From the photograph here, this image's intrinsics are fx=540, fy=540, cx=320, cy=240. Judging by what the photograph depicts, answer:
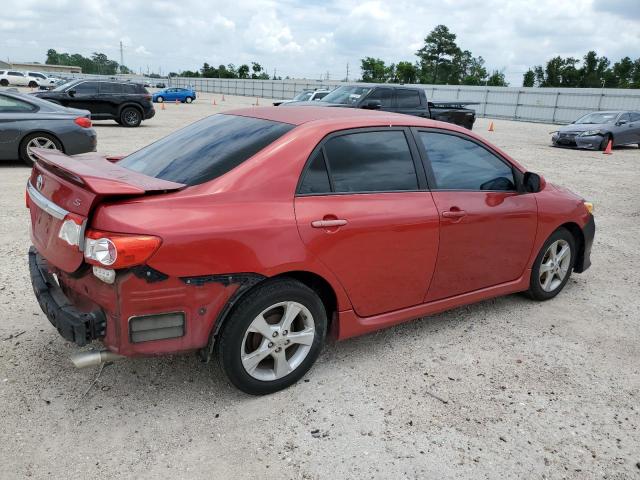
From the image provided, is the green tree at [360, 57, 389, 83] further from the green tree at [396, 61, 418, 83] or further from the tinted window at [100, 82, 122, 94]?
the tinted window at [100, 82, 122, 94]

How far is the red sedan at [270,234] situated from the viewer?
2561 mm

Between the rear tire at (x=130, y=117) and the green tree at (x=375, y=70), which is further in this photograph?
the green tree at (x=375, y=70)

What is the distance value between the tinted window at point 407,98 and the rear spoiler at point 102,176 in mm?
12718

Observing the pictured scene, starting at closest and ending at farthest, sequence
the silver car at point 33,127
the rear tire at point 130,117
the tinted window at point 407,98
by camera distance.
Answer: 1. the silver car at point 33,127
2. the tinted window at point 407,98
3. the rear tire at point 130,117

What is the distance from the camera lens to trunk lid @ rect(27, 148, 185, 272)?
2.57 meters

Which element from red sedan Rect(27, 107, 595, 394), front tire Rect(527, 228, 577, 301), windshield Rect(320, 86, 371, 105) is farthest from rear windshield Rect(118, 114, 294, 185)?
windshield Rect(320, 86, 371, 105)

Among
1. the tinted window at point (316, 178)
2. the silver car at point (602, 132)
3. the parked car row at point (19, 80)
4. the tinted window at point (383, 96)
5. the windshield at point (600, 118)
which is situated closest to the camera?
the tinted window at point (316, 178)

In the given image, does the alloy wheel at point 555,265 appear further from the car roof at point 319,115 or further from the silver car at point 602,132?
the silver car at point 602,132

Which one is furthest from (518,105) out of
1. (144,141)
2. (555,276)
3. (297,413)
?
(297,413)

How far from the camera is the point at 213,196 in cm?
275

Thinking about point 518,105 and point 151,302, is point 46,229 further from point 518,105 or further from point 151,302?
point 518,105

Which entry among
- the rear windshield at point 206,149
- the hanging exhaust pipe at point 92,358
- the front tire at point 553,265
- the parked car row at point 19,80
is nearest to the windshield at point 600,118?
the front tire at point 553,265

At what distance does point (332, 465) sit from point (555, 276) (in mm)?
3029

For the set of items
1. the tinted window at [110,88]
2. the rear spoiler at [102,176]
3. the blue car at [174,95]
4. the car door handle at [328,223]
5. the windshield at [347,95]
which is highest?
the windshield at [347,95]
